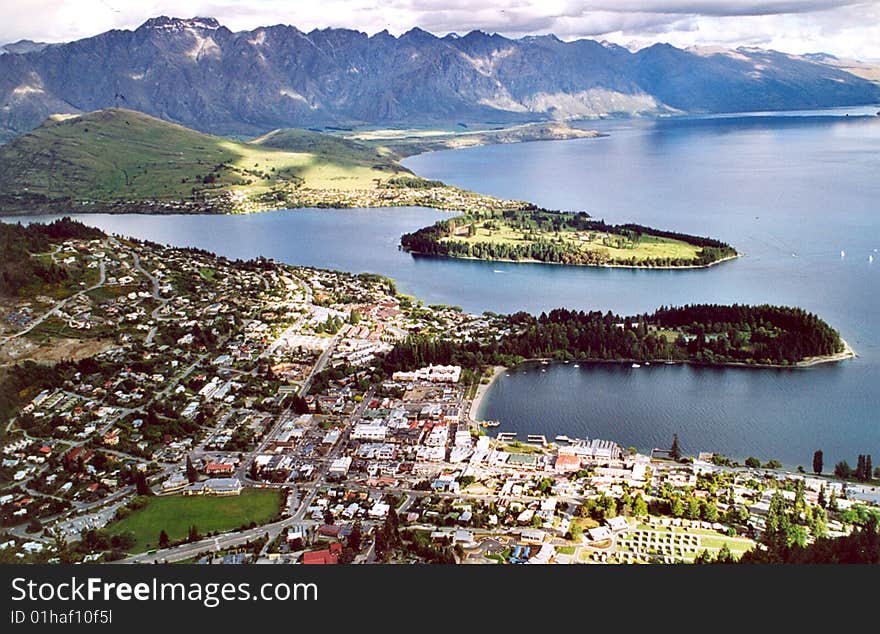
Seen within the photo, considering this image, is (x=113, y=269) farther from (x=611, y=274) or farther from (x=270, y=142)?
(x=270, y=142)

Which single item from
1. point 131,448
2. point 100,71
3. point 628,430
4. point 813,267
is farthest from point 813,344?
point 100,71

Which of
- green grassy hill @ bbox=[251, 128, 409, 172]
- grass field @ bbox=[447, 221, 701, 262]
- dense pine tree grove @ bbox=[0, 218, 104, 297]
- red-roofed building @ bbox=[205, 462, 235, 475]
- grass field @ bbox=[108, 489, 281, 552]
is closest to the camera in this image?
grass field @ bbox=[108, 489, 281, 552]

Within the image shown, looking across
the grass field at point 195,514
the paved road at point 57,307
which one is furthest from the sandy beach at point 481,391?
the paved road at point 57,307

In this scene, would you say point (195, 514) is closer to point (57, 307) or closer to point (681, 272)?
point (57, 307)

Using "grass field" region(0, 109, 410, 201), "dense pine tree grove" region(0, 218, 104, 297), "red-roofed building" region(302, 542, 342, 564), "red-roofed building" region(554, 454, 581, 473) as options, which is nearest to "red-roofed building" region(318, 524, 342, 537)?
"red-roofed building" region(302, 542, 342, 564)

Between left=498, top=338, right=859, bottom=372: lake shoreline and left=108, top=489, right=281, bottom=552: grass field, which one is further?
left=498, top=338, right=859, bottom=372: lake shoreline

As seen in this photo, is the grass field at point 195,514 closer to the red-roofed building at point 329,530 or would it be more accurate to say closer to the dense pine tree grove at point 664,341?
the red-roofed building at point 329,530

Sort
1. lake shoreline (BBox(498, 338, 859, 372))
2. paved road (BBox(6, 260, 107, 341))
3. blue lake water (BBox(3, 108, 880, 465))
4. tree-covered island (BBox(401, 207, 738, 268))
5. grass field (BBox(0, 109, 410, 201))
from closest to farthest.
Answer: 1. blue lake water (BBox(3, 108, 880, 465))
2. lake shoreline (BBox(498, 338, 859, 372))
3. paved road (BBox(6, 260, 107, 341))
4. tree-covered island (BBox(401, 207, 738, 268))
5. grass field (BBox(0, 109, 410, 201))

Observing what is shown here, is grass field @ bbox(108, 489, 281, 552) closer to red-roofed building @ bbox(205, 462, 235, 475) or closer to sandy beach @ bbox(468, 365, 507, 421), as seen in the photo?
red-roofed building @ bbox(205, 462, 235, 475)

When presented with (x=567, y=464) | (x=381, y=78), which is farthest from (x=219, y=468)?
(x=381, y=78)
